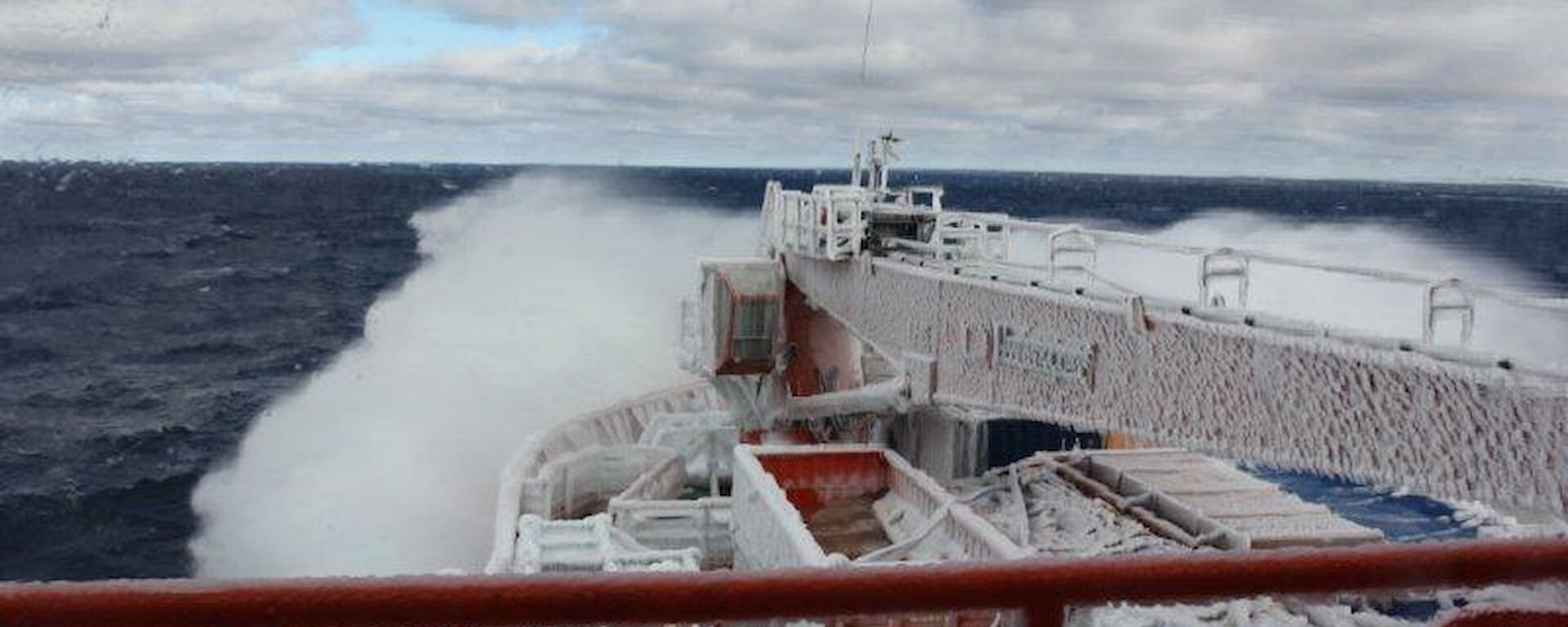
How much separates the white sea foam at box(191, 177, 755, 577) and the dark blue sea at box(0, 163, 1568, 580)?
1.19m

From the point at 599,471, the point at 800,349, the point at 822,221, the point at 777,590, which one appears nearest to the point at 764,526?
the point at 822,221

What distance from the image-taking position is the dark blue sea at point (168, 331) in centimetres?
2548

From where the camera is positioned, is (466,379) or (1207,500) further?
(466,379)

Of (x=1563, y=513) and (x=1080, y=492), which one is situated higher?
(x=1563, y=513)

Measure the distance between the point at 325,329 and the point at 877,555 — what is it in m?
41.6

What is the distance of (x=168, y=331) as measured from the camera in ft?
164

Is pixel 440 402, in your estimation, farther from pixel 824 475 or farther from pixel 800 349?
pixel 824 475

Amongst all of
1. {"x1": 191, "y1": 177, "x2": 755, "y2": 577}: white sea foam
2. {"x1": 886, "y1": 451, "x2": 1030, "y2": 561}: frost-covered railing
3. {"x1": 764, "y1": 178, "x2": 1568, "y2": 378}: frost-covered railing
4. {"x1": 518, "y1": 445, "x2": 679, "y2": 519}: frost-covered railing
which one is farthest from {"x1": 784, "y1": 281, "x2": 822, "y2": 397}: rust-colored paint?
{"x1": 191, "y1": 177, "x2": 755, "y2": 577}: white sea foam

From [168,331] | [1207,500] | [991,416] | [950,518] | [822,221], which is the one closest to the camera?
[950,518]

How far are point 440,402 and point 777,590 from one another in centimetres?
3521

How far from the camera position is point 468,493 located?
1120 inches

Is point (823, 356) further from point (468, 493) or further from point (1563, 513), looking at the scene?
point (1563, 513)

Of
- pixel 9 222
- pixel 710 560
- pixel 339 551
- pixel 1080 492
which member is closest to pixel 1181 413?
pixel 1080 492

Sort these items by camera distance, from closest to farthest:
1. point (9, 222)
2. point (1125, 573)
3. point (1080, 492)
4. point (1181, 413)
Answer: point (1125, 573), point (1181, 413), point (1080, 492), point (9, 222)
